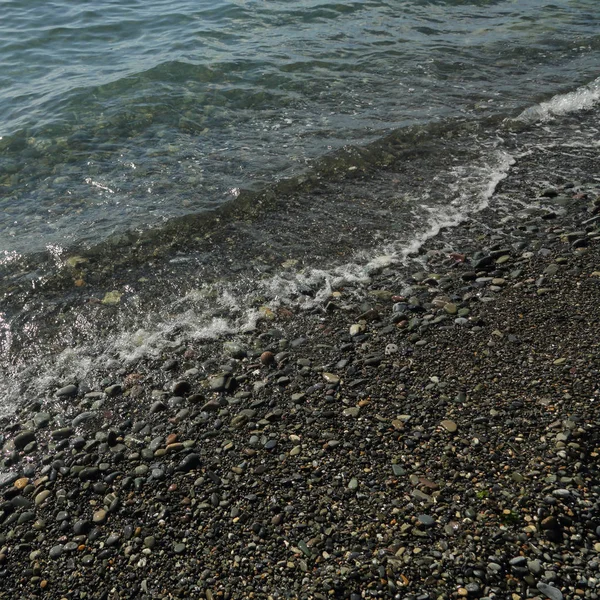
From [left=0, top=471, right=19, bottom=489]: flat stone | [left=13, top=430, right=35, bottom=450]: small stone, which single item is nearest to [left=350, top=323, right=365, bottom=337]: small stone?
[left=13, top=430, right=35, bottom=450]: small stone

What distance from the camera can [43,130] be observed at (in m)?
13.0

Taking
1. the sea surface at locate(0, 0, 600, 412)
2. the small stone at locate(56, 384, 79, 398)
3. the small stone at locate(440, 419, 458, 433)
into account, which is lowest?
the small stone at locate(56, 384, 79, 398)

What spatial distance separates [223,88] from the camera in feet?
47.8

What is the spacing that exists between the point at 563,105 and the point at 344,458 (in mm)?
11295

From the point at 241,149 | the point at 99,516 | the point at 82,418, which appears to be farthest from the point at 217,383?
the point at 241,149

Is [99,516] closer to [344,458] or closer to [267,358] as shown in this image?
[344,458]

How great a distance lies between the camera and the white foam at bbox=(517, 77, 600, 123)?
1292 cm

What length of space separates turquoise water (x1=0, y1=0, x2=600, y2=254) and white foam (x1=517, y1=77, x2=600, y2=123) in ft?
1.20

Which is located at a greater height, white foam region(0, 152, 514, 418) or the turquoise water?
the turquoise water

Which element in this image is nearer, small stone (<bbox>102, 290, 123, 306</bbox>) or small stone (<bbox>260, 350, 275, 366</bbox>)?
small stone (<bbox>260, 350, 275, 366</bbox>)

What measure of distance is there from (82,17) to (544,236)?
18.8 m

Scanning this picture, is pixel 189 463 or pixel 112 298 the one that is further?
pixel 112 298

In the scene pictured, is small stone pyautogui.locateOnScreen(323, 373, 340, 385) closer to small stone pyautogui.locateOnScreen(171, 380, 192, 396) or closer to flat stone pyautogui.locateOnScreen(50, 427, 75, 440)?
small stone pyautogui.locateOnScreen(171, 380, 192, 396)

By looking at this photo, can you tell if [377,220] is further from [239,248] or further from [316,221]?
[239,248]
